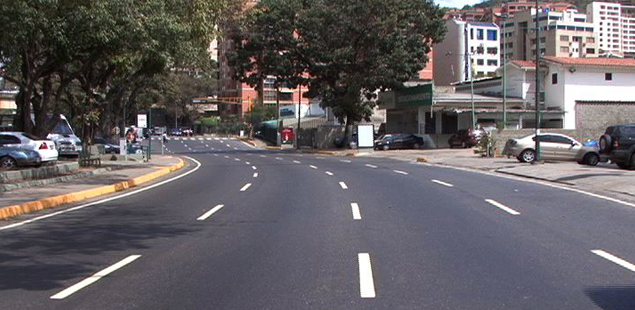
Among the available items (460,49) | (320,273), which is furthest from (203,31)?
(460,49)

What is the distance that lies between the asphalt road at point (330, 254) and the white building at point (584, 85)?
1433 inches

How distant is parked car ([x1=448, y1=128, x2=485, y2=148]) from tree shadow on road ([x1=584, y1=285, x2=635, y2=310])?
4149 centimetres

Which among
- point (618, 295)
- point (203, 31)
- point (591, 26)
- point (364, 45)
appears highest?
point (591, 26)

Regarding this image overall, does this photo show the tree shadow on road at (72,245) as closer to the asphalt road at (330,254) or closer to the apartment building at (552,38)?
the asphalt road at (330,254)

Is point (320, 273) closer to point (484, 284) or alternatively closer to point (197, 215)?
point (484, 284)

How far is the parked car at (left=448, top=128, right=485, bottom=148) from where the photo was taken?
159 ft

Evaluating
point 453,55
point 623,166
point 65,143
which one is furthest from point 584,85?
point 453,55

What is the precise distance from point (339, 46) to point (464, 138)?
11.8 metres

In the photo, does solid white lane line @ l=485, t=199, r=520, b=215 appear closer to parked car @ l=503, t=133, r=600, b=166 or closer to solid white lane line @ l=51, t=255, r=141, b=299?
solid white lane line @ l=51, t=255, r=141, b=299

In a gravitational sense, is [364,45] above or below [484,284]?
above

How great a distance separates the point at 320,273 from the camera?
25.4ft

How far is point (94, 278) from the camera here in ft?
25.2

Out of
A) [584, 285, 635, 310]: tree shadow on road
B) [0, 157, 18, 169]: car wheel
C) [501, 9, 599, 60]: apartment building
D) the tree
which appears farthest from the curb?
[501, 9, 599, 60]: apartment building

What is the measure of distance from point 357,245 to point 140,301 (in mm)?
3797
